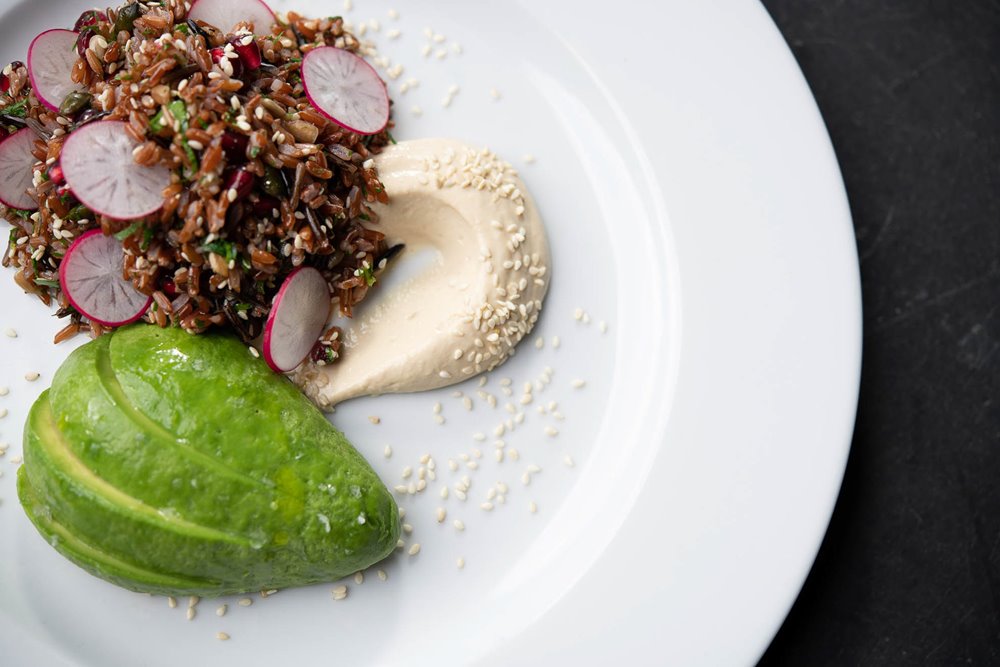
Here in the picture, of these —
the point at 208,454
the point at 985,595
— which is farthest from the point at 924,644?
the point at 208,454

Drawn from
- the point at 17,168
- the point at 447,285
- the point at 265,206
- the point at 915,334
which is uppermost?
the point at 17,168

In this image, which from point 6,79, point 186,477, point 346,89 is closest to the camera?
point 186,477

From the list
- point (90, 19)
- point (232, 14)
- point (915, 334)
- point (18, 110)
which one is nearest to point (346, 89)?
point (232, 14)

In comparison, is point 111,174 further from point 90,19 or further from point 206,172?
point 90,19

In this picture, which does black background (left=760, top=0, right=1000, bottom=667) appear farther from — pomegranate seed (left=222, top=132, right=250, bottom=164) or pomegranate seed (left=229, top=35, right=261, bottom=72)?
pomegranate seed (left=222, top=132, right=250, bottom=164)

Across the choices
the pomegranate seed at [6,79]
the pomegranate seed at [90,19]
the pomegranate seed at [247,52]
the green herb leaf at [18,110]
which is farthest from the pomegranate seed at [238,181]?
the pomegranate seed at [6,79]

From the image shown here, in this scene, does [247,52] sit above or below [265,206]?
above

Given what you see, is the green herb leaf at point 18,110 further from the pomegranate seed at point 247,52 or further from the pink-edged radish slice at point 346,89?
the pink-edged radish slice at point 346,89
